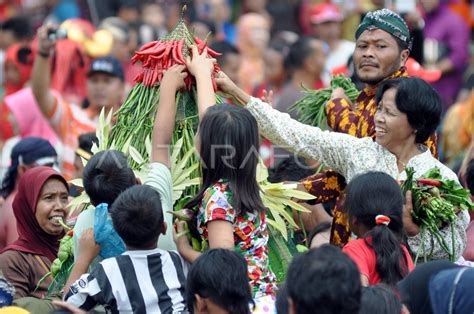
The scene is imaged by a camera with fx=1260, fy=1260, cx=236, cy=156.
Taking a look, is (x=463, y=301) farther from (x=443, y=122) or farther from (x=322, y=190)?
(x=443, y=122)

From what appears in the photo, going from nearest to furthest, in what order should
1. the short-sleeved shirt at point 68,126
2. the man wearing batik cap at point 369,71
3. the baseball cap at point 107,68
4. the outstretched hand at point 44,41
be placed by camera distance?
the man wearing batik cap at point 369,71 < the outstretched hand at point 44,41 < the short-sleeved shirt at point 68,126 < the baseball cap at point 107,68

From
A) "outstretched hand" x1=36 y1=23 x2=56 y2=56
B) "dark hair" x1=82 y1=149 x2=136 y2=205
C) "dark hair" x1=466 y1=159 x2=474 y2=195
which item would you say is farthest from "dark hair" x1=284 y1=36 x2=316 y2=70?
"dark hair" x1=82 y1=149 x2=136 y2=205

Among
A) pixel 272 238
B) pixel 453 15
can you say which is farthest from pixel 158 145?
pixel 453 15

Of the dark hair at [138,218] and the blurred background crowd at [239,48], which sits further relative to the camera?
the blurred background crowd at [239,48]

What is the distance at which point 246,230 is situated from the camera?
5.62 m

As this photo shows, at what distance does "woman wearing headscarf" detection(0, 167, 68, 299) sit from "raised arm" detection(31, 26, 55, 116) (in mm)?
2374

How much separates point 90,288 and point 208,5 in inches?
441

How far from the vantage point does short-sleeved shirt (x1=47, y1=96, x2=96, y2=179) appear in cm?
1001

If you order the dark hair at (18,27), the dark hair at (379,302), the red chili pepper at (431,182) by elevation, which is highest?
the dark hair at (18,27)

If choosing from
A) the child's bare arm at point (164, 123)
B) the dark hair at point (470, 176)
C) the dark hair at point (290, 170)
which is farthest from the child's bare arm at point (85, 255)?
the dark hair at point (470, 176)

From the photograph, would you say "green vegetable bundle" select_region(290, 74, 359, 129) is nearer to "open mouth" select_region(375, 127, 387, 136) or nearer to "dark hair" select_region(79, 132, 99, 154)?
"open mouth" select_region(375, 127, 387, 136)

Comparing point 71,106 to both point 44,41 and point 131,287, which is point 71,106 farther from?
point 131,287

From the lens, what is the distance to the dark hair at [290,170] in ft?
25.7

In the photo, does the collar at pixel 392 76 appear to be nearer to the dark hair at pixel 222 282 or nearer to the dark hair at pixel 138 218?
the dark hair at pixel 138 218
